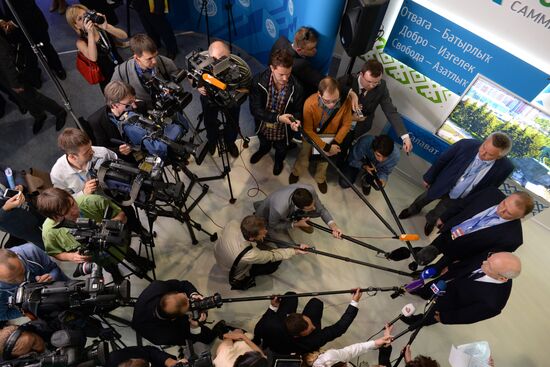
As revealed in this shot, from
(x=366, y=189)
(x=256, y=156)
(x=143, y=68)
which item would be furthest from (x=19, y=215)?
(x=366, y=189)

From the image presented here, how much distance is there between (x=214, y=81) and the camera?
9.86 feet

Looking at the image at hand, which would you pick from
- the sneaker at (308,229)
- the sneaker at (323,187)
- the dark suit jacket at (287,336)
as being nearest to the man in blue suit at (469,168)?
the sneaker at (323,187)

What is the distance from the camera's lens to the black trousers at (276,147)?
424 cm

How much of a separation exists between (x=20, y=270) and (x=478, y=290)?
3.23 meters

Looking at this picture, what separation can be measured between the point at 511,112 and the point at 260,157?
2653 mm

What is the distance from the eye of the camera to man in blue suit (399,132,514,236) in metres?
3.15

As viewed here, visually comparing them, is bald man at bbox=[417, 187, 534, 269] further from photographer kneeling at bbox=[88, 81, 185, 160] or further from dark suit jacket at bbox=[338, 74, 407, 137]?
photographer kneeling at bbox=[88, 81, 185, 160]

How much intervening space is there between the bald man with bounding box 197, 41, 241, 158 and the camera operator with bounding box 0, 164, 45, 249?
5.30ft

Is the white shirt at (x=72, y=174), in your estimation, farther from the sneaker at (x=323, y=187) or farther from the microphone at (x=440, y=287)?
the microphone at (x=440, y=287)

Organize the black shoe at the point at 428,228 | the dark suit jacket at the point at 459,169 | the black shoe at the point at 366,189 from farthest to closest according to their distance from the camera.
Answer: the black shoe at the point at 366,189, the black shoe at the point at 428,228, the dark suit jacket at the point at 459,169

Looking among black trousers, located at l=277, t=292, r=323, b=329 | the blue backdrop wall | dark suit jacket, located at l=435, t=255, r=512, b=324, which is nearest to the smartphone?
black trousers, located at l=277, t=292, r=323, b=329

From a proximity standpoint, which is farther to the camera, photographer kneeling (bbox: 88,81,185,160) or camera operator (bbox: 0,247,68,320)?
photographer kneeling (bbox: 88,81,185,160)

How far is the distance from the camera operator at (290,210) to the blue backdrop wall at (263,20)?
1.66 meters

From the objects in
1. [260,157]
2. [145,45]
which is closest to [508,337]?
[260,157]
